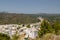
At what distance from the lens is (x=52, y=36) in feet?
34.2

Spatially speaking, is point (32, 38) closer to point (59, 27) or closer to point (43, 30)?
point (43, 30)

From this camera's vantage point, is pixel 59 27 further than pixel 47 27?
No

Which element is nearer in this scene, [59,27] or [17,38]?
[59,27]

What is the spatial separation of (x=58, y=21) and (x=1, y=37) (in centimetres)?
471

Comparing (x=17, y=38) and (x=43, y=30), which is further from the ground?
(x=43, y=30)

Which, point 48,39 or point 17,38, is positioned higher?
point 48,39

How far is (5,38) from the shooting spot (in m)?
13.9

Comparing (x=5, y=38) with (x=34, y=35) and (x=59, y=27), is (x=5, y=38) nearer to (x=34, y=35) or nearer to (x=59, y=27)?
(x=34, y=35)

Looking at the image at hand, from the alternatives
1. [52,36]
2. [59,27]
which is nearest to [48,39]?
[52,36]

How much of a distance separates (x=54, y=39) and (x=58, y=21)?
404 centimetres

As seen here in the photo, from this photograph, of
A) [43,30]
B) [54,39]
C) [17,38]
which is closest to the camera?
[54,39]

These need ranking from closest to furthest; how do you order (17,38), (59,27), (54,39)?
(54,39), (59,27), (17,38)

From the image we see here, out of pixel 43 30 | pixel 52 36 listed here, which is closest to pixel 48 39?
pixel 52 36

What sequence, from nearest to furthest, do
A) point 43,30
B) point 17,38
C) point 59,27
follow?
point 59,27 → point 43,30 → point 17,38
